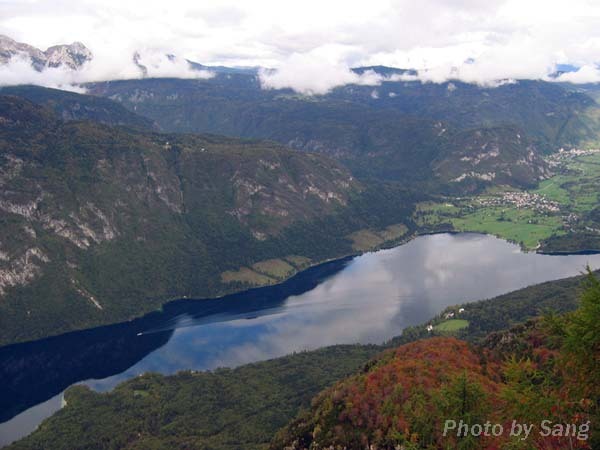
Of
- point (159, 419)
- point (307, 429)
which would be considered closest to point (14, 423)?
point (159, 419)

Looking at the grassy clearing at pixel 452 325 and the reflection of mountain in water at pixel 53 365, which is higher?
the grassy clearing at pixel 452 325

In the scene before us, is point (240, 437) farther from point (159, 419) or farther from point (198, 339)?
point (198, 339)

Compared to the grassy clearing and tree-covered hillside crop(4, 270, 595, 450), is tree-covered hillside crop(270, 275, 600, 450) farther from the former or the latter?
the grassy clearing

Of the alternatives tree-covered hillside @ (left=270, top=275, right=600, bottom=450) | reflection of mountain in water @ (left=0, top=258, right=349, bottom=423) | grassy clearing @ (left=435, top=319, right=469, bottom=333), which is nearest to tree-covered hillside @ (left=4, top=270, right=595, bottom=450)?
tree-covered hillside @ (left=270, top=275, right=600, bottom=450)

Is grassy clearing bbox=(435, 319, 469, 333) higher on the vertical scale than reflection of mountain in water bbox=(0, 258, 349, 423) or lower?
higher

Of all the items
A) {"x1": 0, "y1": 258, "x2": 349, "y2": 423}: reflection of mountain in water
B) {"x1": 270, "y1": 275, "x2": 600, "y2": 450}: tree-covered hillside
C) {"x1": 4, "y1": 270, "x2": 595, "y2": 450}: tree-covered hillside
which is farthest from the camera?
{"x1": 0, "y1": 258, "x2": 349, "y2": 423}: reflection of mountain in water

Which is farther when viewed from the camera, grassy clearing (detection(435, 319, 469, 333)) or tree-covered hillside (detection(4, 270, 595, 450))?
grassy clearing (detection(435, 319, 469, 333))

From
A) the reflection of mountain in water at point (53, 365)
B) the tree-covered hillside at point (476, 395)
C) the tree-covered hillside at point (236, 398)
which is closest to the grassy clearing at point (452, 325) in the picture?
the tree-covered hillside at point (236, 398)

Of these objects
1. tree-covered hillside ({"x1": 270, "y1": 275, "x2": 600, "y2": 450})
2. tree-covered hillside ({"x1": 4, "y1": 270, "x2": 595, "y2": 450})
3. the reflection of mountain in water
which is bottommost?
the reflection of mountain in water

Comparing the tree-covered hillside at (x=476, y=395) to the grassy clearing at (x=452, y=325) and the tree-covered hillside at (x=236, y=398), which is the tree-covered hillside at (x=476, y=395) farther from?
the grassy clearing at (x=452, y=325)

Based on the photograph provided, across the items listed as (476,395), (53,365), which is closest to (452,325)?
(53,365)

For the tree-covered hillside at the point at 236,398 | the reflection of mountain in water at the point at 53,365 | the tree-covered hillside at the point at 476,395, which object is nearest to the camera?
the tree-covered hillside at the point at 476,395

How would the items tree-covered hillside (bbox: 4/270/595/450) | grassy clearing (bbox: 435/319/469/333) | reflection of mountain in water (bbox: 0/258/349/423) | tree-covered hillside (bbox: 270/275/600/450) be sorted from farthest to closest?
grassy clearing (bbox: 435/319/469/333), reflection of mountain in water (bbox: 0/258/349/423), tree-covered hillside (bbox: 4/270/595/450), tree-covered hillside (bbox: 270/275/600/450)
